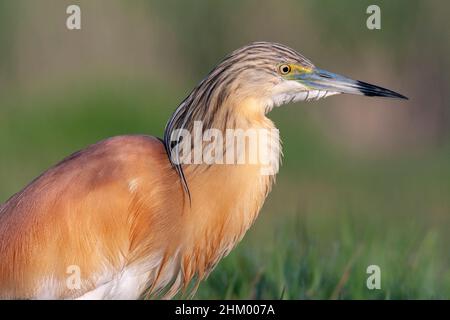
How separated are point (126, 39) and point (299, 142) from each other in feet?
4.69

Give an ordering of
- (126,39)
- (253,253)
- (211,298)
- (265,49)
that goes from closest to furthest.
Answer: (265,49), (211,298), (253,253), (126,39)

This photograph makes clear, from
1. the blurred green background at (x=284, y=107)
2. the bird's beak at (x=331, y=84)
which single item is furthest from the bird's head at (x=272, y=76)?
the blurred green background at (x=284, y=107)

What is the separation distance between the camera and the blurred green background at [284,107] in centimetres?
719

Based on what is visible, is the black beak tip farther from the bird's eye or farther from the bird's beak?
the bird's eye

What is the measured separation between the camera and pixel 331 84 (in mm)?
3812

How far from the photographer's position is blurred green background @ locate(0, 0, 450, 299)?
719 centimetres

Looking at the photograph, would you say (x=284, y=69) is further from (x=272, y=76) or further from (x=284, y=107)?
(x=284, y=107)

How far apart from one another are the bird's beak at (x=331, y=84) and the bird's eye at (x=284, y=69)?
3 cm

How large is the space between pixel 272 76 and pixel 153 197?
1.81 feet

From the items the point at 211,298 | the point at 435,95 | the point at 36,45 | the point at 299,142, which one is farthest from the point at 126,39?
the point at 211,298

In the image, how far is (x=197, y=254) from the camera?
3.88 metres

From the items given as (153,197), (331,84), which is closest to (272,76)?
(331,84)
